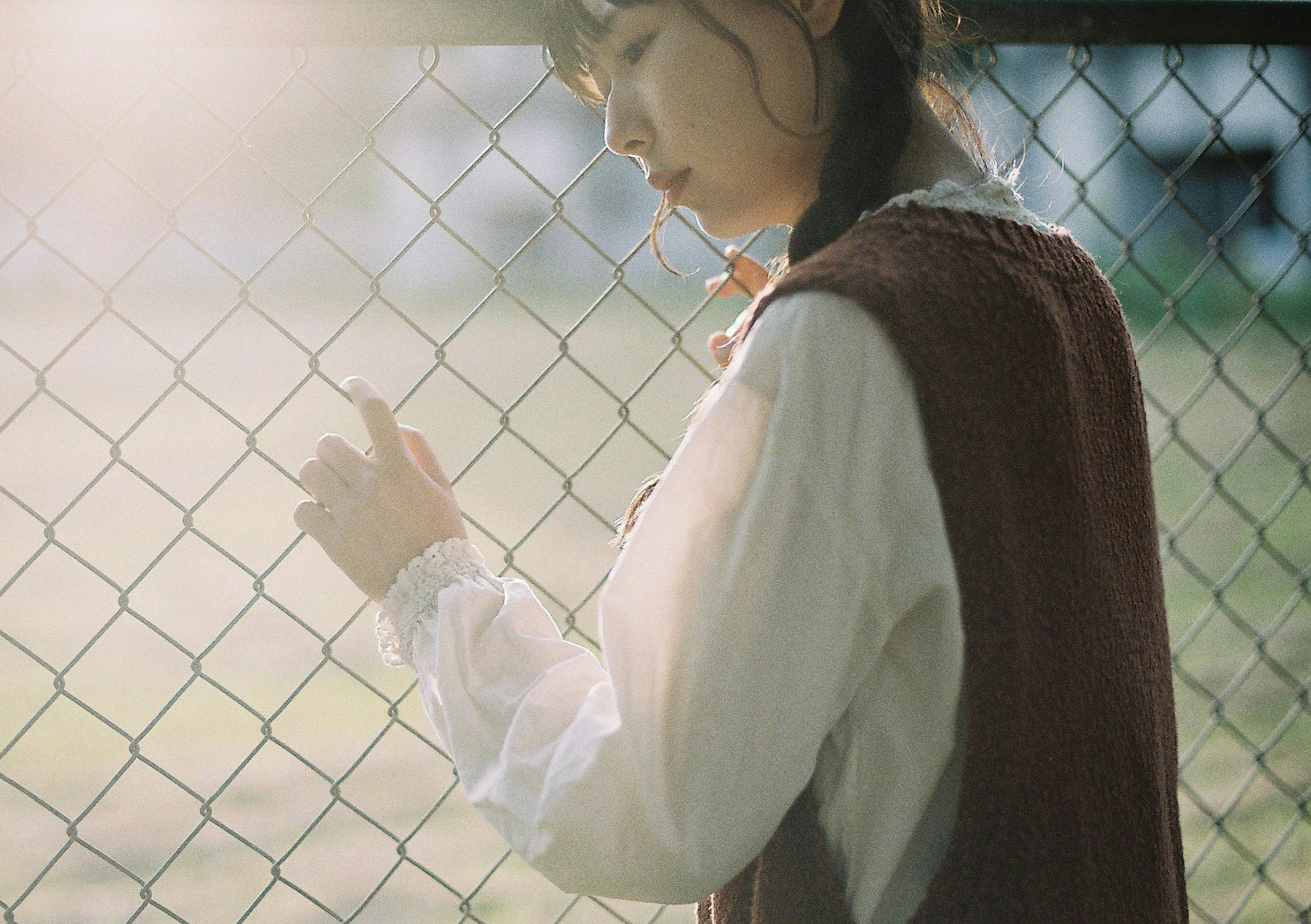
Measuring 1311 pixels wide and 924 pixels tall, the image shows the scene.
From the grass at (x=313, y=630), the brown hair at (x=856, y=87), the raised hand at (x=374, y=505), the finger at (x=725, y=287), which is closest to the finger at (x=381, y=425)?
the raised hand at (x=374, y=505)

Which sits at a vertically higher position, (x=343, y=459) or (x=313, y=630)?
(x=343, y=459)

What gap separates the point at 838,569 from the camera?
0.82 meters

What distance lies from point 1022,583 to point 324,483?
607mm

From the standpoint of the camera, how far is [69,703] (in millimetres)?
3609

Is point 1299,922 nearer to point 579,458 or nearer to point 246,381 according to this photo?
point 579,458

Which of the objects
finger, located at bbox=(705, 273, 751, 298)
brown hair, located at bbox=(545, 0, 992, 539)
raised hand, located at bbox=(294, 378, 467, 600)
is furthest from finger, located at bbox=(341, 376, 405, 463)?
finger, located at bbox=(705, 273, 751, 298)

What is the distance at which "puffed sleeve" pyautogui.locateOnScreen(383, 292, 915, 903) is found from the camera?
81cm

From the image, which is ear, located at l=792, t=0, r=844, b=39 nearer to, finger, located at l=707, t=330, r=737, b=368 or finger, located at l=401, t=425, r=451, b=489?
finger, located at l=707, t=330, r=737, b=368

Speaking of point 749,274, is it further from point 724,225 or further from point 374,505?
point 374,505

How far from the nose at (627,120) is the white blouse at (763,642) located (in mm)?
274

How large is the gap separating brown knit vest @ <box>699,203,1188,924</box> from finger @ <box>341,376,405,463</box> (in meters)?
0.37

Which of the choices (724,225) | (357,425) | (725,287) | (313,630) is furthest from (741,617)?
(357,425)

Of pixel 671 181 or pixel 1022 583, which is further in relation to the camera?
pixel 671 181

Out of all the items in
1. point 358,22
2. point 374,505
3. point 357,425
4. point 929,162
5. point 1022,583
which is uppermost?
point 358,22
